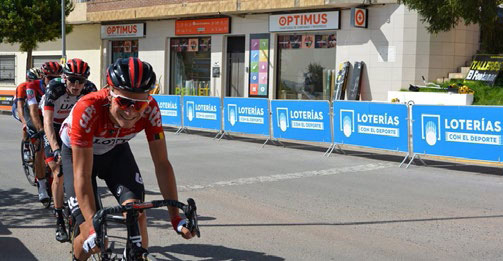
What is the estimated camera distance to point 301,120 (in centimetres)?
1452

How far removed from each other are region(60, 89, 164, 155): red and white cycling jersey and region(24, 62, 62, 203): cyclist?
328 centimetres

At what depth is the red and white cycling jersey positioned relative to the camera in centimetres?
390

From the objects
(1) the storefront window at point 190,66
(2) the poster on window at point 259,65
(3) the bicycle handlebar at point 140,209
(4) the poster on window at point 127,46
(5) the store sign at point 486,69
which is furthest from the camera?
(4) the poster on window at point 127,46

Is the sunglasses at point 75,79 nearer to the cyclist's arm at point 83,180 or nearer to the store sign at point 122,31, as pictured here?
the cyclist's arm at point 83,180

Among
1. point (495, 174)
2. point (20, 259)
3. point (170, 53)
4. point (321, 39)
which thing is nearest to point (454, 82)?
point (321, 39)

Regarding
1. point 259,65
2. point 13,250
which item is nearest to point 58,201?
point 13,250

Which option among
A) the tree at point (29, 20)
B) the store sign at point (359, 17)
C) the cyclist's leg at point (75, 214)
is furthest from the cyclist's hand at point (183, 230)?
the tree at point (29, 20)

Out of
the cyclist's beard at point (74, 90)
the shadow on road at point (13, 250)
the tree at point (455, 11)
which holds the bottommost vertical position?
the shadow on road at point (13, 250)

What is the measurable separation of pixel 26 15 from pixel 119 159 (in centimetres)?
2828

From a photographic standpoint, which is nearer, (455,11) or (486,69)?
(455,11)

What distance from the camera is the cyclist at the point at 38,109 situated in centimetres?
731

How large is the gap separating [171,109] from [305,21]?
7.57m

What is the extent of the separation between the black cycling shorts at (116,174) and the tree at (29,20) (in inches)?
1088

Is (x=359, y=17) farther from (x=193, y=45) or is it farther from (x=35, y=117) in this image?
(x=35, y=117)
